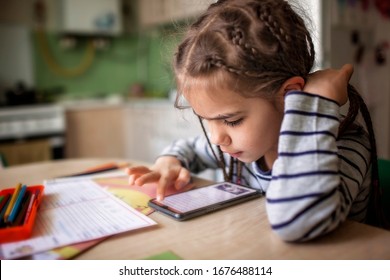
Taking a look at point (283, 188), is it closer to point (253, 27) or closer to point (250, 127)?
point (250, 127)

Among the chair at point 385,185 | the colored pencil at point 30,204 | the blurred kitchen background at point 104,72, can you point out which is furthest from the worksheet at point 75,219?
the blurred kitchen background at point 104,72

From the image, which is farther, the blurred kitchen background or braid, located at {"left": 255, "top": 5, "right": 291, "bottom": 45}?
the blurred kitchen background

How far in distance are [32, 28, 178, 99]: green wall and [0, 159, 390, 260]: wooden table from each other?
8.37 feet

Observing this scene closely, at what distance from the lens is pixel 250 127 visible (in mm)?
622

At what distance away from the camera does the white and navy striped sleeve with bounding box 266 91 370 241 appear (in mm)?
497

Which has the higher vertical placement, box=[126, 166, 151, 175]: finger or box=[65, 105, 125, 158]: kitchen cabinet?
box=[126, 166, 151, 175]: finger

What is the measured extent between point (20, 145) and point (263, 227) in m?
2.47

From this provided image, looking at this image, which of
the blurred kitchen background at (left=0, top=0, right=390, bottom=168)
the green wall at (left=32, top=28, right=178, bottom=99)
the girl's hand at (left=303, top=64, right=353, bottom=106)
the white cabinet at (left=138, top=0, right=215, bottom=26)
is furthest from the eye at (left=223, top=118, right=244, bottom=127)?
the green wall at (left=32, top=28, right=178, bottom=99)

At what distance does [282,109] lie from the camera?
2.15ft

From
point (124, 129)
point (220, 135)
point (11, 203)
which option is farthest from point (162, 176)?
point (124, 129)

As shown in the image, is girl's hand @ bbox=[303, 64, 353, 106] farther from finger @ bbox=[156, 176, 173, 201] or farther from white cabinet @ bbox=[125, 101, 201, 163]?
white cabinet @ bbox=[125, 101, 201, 163]

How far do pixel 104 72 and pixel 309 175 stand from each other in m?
3.24

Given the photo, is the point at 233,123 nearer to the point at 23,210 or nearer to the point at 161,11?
the point at 23,210
